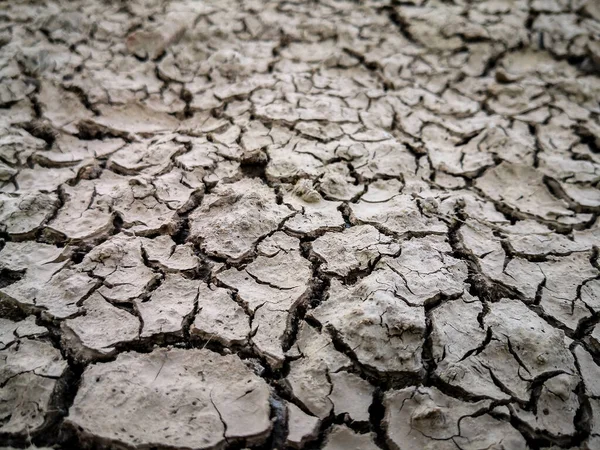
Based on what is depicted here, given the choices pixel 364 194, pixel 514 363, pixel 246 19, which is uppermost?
pixel 246 19

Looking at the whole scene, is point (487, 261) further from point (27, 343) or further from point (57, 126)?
point (57, 126)

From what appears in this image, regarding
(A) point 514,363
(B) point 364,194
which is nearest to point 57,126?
(B) point 364,194

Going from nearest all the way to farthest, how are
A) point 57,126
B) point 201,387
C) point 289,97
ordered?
1. point 201,387
2. point 57,126
3. point 289,97

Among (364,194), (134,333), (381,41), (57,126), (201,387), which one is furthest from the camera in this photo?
(381,41)

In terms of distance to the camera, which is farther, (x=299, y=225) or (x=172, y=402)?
(x=299, y=225)

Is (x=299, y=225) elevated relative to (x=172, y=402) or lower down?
elevated

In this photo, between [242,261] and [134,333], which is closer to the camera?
[134,333]

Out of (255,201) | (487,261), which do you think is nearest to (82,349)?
(255,201)

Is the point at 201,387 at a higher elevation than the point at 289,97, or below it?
below
